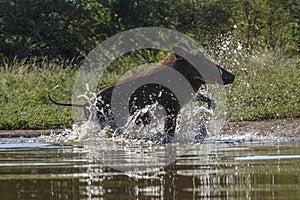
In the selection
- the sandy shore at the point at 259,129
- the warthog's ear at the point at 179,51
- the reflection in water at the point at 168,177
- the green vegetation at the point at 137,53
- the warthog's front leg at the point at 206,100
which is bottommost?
the reflection in water at the point at 168,177

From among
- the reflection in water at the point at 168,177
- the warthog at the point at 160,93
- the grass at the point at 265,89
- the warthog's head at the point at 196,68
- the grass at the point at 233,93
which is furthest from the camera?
the grass at the point at 233,93

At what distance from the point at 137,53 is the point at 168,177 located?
18.5 meters

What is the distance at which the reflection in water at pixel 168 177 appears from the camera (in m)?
5.14

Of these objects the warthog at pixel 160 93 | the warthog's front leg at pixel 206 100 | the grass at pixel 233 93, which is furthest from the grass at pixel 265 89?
the warthog at pixel 160 93

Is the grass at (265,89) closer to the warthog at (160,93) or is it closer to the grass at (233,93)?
the grass at (233,93)

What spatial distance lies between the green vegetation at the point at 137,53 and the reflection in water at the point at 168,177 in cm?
593

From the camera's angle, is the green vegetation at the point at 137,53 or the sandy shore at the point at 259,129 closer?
the sandy shore at the point at 259,129

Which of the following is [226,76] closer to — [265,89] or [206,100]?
[206,100]

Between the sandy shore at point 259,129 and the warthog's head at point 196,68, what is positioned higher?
the warthog's head at point 196,68

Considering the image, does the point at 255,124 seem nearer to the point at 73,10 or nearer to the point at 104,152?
the point at 104,152

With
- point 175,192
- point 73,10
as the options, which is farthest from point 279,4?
point 175,192

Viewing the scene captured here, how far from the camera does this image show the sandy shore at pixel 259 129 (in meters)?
11.4

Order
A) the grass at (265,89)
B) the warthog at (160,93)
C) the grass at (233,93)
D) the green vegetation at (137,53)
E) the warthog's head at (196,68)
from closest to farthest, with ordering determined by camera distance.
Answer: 1. the warthog at (160,93)
2. the warthog's head at (196,68)
3. the grass at (265,89)
4. the grass at (233,93)
5. the green vegetation at (137,53)

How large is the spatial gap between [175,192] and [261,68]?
1274 centimetres
